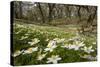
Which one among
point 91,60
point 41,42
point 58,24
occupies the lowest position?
point 91,60

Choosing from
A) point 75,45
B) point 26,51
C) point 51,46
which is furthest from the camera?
point 75,45

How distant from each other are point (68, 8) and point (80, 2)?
19 cm

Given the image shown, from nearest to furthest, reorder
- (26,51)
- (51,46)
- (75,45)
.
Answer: (26,51), (51,46), (75,45)

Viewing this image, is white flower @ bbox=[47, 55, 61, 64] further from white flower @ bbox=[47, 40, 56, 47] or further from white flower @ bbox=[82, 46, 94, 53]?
white flower @ bbox=[82, 46, 94, 53]

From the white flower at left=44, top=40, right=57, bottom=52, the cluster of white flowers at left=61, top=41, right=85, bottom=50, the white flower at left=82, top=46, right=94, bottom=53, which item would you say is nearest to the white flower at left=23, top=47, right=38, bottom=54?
the white flower at left=44, top=40, right=57, bottom=52

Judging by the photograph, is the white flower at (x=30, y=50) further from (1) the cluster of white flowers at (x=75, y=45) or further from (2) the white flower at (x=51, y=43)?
(1) the cluster of white flowers at (x=75, y=45)

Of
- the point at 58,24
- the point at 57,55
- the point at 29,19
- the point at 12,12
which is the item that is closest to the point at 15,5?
the point at 12,12

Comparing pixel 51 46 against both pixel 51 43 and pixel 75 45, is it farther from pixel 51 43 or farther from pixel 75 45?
pixel 75 45

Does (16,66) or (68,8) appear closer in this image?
(16,66)

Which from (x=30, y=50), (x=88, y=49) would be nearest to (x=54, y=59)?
(x=30, y=50)

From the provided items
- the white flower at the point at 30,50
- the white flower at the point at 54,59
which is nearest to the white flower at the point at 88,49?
the white flower at the point at 54,59

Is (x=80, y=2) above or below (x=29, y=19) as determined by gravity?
above
